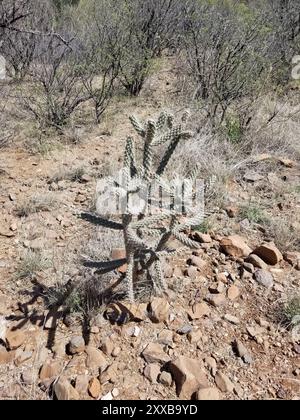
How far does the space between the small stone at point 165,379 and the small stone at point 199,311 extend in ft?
1.36

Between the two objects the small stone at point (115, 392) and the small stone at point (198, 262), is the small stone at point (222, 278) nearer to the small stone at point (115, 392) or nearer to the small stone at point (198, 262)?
the small stone at point (198, 262)

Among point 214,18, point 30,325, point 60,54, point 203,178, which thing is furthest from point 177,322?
point 214,18

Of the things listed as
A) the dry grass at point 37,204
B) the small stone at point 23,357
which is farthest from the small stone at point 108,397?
the dry grass at point 37,204

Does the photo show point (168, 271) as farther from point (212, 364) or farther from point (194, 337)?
point (212, 364)

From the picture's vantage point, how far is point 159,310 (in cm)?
225

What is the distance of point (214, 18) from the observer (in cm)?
547

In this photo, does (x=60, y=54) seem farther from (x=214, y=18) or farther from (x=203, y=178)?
(x=203, y=178)

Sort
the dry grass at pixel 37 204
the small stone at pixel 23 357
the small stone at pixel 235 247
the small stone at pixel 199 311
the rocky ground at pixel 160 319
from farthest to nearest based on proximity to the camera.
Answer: the dry grass at pixel 37 204
the small stone at pixel 235 247
the small stone at pixel 199 311
the small stone at pixel 23 357
the rocky ground at pixel 160 319

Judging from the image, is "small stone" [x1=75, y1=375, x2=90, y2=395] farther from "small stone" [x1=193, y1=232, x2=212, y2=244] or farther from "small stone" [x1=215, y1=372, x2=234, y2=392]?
"small stone" [x1=193, y1=232, x2=212, y2=244]

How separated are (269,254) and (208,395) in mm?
1166

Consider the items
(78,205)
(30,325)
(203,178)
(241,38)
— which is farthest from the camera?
(241,38)

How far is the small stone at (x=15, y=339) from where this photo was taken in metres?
2.11

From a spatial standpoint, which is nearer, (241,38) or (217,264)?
(217,264)

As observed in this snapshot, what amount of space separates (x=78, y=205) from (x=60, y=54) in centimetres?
256
